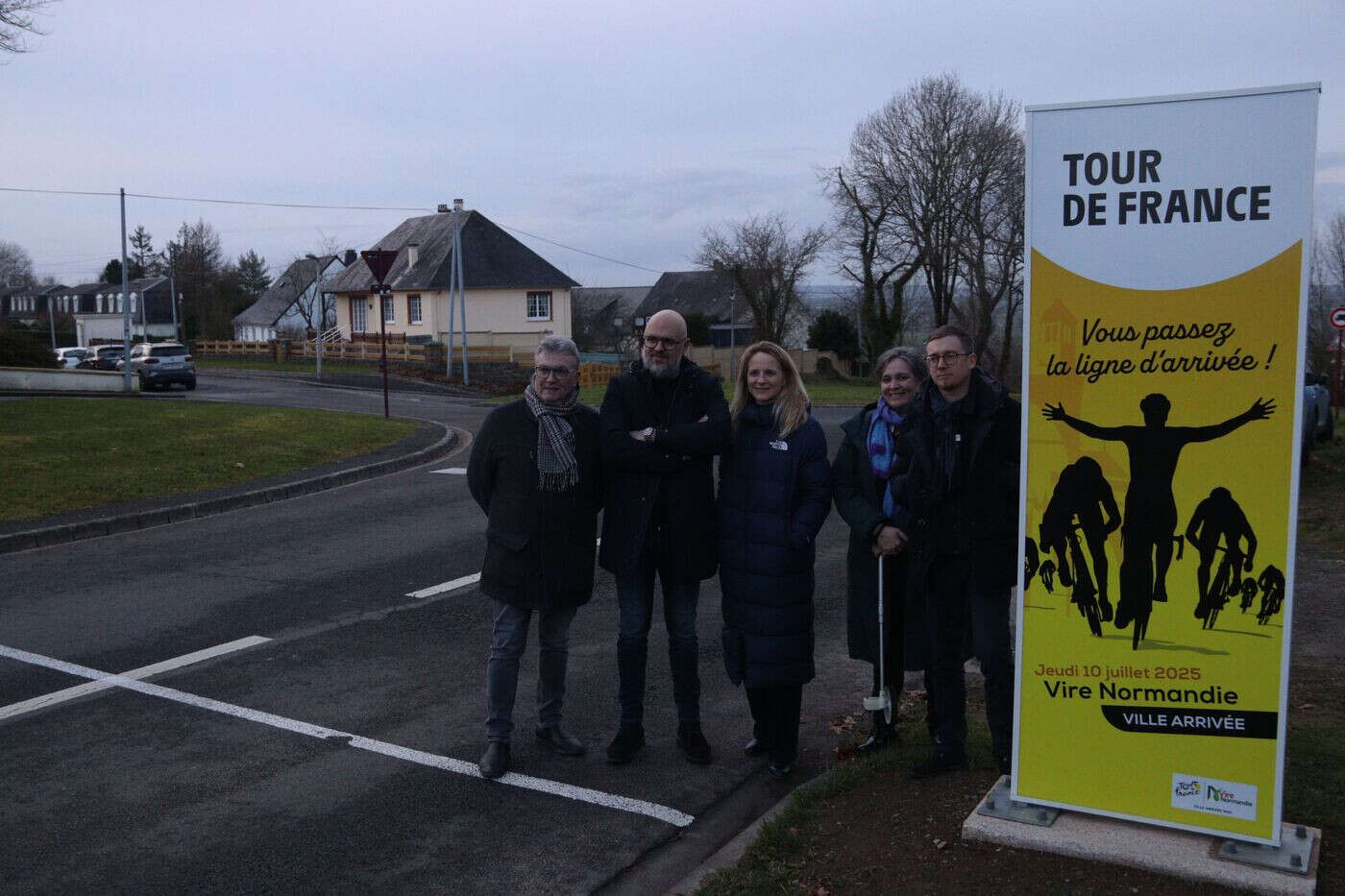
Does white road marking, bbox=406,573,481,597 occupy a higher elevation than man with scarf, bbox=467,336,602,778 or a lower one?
lower

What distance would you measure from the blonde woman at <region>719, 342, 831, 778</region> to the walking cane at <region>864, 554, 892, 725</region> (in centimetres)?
31

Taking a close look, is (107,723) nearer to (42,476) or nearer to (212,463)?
(42,476)

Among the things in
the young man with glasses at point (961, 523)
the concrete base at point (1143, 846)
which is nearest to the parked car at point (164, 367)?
the young man with glasses at point (961, 523)

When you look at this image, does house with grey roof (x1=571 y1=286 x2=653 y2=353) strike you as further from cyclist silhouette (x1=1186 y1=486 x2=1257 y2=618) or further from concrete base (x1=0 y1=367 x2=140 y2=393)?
cyclist silhouette (x1=1186 y1=486 x2=1257 y2=618)

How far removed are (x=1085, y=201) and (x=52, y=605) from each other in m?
7.76

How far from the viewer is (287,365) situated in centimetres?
5366

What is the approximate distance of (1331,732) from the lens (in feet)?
16.8

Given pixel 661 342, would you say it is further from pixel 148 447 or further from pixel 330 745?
pixel 148 447

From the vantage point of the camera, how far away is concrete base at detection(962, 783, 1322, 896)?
141 inches

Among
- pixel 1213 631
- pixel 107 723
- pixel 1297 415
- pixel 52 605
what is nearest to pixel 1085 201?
pixel 1297 415

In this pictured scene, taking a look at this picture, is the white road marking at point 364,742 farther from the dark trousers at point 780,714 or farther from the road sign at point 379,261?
the road sign at point 379,261

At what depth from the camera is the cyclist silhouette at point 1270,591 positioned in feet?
11.9

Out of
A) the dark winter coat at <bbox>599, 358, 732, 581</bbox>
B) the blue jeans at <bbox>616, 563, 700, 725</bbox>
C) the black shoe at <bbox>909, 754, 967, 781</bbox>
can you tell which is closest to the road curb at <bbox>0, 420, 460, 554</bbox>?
the blue jeans at <bbox>616, 563, 700, 725</bbox>

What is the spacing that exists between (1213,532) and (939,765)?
62.9 inches
